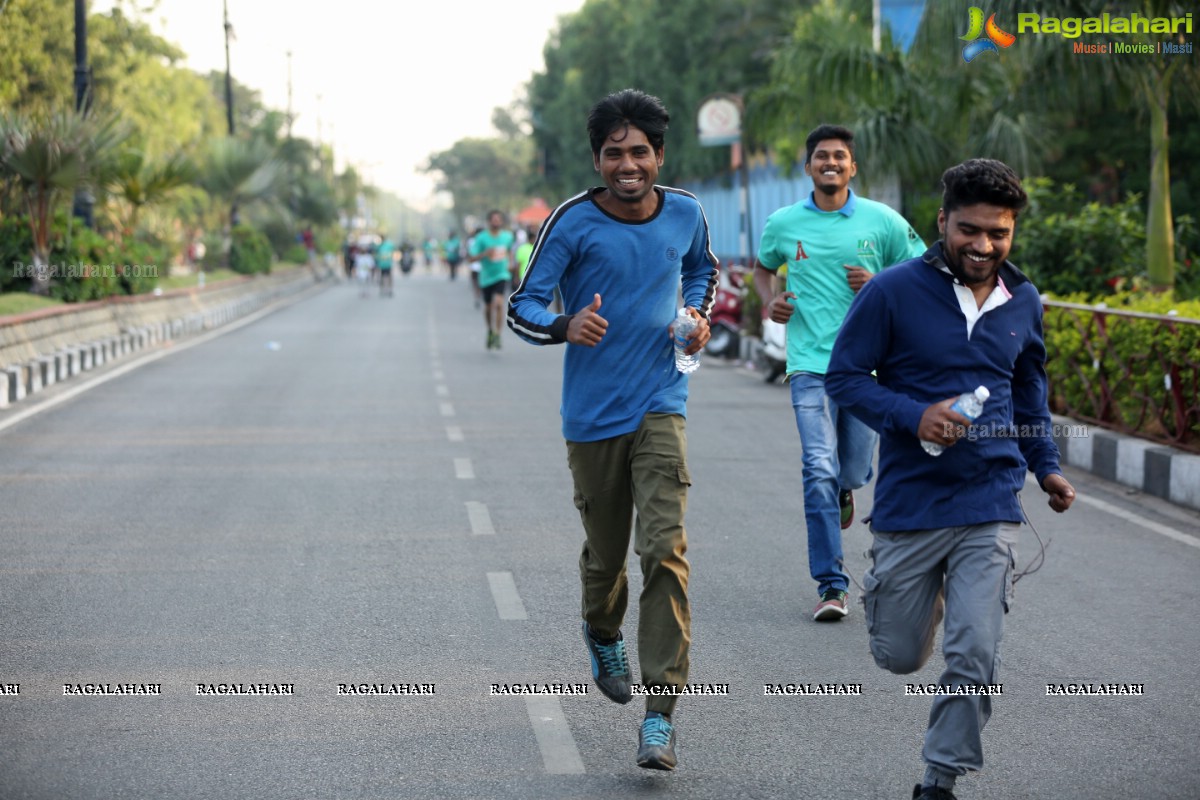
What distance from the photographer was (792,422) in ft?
48.3

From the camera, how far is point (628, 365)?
5.04m

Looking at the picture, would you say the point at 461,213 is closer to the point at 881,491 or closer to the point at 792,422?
the point at 792,422

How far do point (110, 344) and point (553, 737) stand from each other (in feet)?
59.3

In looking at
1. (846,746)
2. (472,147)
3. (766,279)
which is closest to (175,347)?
(766,279)

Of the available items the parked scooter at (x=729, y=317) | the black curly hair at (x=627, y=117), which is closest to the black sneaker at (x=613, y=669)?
the black curly hair at (x=627, y=117)

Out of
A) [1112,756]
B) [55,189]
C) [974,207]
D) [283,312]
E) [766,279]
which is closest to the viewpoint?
[974,207]

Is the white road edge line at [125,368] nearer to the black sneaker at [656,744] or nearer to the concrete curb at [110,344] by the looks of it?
the concrete curb at [110,344]

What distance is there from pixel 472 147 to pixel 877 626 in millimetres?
143896

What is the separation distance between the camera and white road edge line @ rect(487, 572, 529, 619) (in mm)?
7008

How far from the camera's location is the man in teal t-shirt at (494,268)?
75.5ft

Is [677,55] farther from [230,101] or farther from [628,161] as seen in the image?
[628,161]

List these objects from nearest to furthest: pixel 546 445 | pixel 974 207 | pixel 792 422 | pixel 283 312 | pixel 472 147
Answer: pixel 974 207
pixel 546 445
pixel 792 422
pixel 283 312
pixel 472 147

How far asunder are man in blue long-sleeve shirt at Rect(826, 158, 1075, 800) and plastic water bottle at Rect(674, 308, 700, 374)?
1.73ft

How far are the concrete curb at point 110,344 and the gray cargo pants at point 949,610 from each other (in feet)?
41.8
